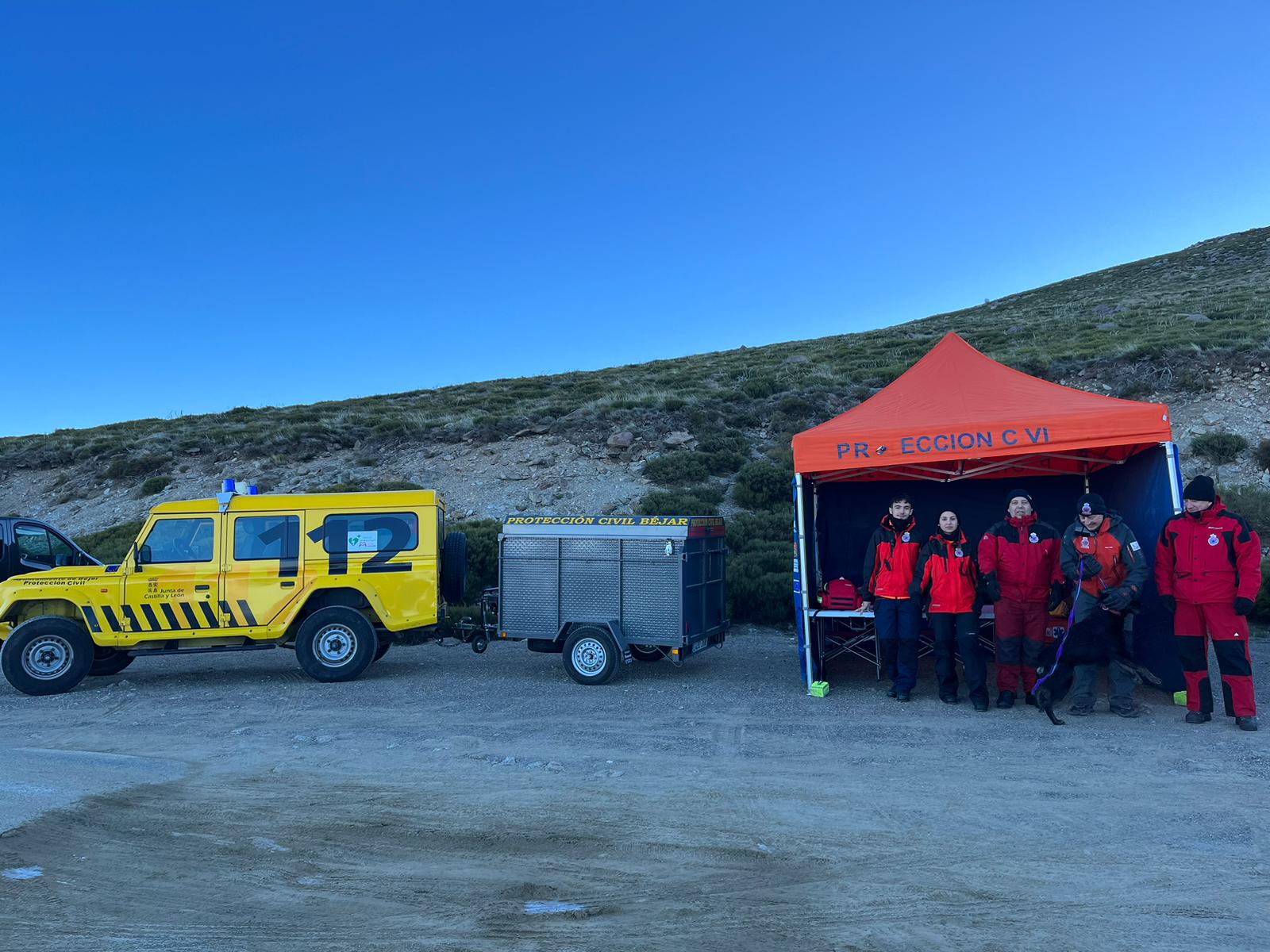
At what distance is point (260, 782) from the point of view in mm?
6113

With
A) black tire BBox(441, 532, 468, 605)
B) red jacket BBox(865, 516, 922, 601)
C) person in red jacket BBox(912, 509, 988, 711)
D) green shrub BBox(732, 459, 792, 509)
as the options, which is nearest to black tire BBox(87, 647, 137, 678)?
black tire BBox(441, 532, 468, 605)

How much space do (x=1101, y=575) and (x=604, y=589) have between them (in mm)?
4867

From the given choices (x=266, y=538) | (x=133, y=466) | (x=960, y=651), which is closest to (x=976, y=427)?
(x=960, y=651)

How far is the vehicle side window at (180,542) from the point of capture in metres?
9.64

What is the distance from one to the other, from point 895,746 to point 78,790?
5.89 metres

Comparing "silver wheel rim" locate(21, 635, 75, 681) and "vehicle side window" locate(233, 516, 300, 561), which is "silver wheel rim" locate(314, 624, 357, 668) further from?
"silver wheel rim" locate(21, 635, 75, 681)

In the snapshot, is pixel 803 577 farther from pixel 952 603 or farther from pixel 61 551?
pixel 61 551

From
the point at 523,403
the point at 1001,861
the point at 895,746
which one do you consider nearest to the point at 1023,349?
the point at 523,403

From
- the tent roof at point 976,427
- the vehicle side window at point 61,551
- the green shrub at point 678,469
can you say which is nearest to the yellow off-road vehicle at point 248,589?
the vehicle side window at point 61,551

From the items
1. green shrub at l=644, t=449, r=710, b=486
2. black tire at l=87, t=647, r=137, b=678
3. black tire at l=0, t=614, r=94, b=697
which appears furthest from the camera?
green shrub at l=644, t=449, r=710, b=486

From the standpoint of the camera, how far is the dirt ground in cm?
388

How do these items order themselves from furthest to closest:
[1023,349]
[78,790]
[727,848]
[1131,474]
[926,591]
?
1. [1023,349]
2. [1131,474]
3. [926,591]
4. [78,790]
5. [727,848]

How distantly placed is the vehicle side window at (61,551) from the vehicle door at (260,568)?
162 inches

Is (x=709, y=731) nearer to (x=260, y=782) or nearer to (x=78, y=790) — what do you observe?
(x=260, y=782)
